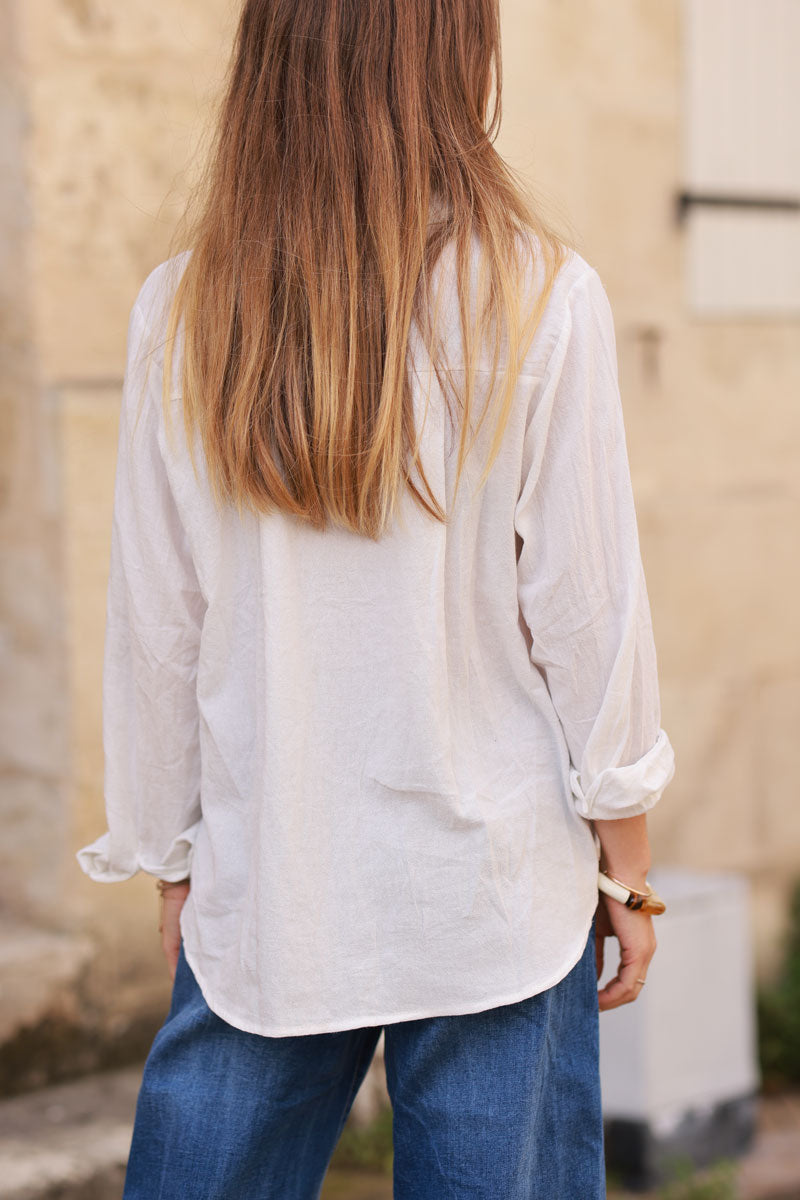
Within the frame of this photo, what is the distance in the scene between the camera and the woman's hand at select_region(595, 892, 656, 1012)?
1.55 metres

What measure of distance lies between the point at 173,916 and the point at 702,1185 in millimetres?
1810

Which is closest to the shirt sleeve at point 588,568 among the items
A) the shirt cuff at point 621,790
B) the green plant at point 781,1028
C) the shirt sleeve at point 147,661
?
the shirt cuff at point 621,790

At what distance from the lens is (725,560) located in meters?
4.00

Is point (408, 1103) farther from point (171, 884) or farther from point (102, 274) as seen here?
point (102, 274)

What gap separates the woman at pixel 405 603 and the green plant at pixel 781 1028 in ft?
8.46

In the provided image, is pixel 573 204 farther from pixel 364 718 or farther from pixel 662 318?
pixel 364 718

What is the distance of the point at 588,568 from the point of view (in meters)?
1.45

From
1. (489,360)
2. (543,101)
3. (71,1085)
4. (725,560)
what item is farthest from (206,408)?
(725,560)

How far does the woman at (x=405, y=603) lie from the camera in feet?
4.58

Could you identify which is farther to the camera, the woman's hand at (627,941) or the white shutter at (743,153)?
the white shutter at (743,153)

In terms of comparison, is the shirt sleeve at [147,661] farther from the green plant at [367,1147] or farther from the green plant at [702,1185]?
the green plant at [702,1185]

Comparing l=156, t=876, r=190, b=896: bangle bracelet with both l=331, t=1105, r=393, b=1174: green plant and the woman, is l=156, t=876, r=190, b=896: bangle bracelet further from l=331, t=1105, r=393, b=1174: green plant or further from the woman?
l=331, t=1105, r=393, b=1174: green plant

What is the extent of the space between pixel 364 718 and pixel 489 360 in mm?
371

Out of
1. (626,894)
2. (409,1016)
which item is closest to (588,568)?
(626,894)
